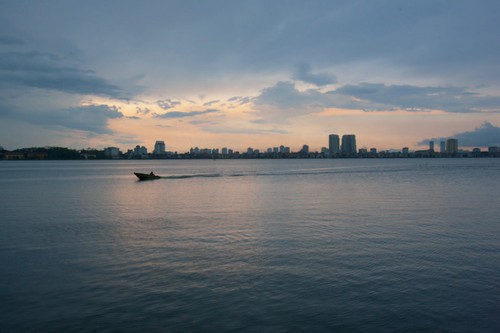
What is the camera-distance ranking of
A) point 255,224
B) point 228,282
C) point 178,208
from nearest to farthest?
point 228,282 → point 255,224 → point 178,208

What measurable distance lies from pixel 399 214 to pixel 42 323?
2932 centimetres

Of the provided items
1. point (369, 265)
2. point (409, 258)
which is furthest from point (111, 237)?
point (409, 258)

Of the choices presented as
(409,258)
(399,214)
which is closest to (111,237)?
(409,258)

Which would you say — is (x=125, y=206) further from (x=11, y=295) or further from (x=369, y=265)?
(x=369, y=265)

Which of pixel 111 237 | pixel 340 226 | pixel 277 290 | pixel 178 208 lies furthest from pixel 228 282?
pixel 178 208

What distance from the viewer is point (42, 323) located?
12.2 m

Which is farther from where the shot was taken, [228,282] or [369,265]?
[369,265]

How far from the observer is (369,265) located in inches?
705

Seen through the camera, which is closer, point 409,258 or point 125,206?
point 409,258

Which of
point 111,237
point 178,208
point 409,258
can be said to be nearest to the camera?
point 409,258

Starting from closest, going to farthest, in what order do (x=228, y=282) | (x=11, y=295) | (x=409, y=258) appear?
(x=11, y=295)
(x=228, y=282)
(x=409, y=258)

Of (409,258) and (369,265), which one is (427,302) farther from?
(409,258)

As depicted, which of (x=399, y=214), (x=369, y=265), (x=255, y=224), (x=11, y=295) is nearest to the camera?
(x=11, y=295)

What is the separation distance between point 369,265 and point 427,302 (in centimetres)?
432
